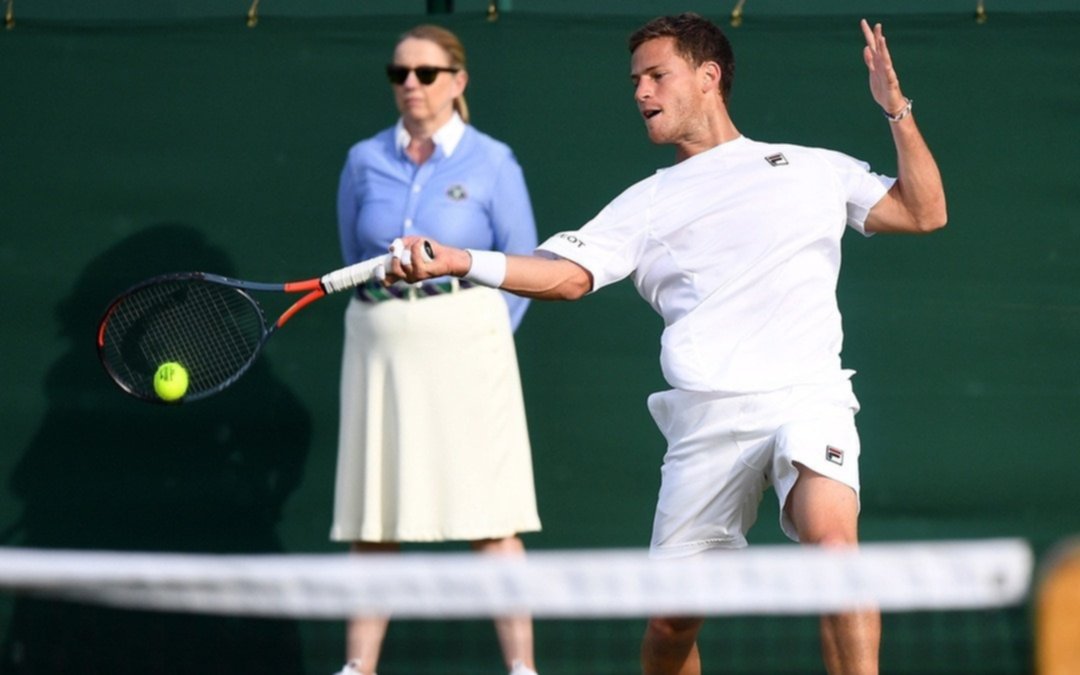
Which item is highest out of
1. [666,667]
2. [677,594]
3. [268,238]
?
[268,238]

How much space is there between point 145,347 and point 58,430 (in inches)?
28.1

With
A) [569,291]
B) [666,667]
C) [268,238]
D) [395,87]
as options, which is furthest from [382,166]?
[666,667]

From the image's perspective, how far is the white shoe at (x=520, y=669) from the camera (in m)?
A: 4.50

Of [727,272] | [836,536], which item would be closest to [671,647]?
[836,536]

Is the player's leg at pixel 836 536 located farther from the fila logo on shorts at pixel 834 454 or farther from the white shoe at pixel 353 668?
the white shoe at pixel 353 668

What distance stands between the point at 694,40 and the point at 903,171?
0.54 metres

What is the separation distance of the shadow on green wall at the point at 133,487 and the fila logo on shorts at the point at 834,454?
196 cm

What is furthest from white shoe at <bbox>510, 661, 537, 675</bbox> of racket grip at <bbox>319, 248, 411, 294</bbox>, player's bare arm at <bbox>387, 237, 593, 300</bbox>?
racket grip at <bbox>319, 248, 411, 294</bbox>

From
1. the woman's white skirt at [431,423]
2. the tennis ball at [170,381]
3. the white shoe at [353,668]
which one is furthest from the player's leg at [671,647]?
the tennis ball at [170,381]

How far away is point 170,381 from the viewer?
4.38 m

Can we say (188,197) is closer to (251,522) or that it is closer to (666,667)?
(251,522)

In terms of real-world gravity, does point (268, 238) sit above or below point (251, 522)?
above

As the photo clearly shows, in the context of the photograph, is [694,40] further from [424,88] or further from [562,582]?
[562,582]

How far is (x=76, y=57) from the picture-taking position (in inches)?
203
